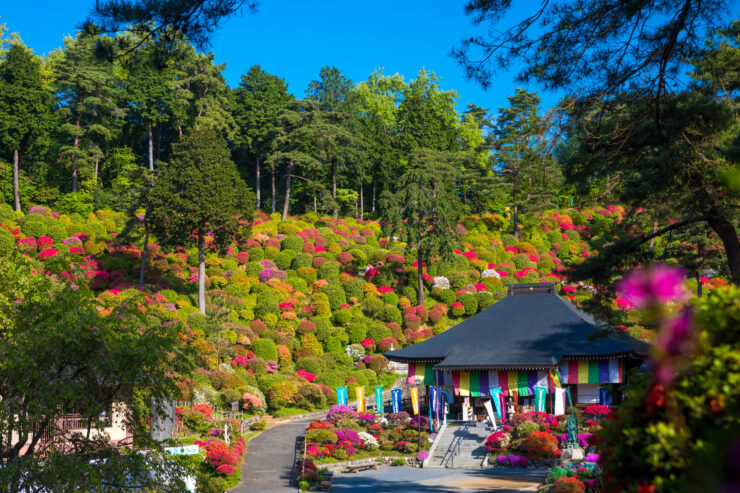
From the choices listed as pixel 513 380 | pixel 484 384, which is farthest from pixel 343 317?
pixel 513 380

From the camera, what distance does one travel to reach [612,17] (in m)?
9.62

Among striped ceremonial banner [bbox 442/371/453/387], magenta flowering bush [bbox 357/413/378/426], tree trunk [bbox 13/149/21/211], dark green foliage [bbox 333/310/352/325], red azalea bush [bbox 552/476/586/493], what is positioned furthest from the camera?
tree trunk [bbox 13/149/21/211]

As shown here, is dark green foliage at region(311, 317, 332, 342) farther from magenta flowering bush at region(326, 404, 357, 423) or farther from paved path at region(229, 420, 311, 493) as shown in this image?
magenta flowering bush at region(326, 404, 357, 423)

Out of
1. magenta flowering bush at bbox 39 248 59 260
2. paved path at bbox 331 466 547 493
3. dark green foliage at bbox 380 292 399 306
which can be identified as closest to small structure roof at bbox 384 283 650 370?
paved path at bbox 331 466 547 493

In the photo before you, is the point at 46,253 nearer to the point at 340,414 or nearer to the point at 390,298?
the point at 340,414

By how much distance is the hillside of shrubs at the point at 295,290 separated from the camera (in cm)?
3003

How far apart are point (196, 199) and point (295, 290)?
9.03 metres

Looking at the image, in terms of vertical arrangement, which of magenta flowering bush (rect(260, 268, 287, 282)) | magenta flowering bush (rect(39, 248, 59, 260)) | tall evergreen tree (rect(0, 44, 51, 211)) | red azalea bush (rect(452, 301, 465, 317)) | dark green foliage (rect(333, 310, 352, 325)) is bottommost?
dark green foliage (rect(333, 310, 352, 325))

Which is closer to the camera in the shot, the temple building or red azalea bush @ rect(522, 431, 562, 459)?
red azalea bush @ rect(522, 431, 562, 459)

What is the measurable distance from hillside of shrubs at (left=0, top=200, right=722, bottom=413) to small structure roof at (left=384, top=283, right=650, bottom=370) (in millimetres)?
4044

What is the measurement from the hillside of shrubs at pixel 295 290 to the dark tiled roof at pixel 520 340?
4.07 metres

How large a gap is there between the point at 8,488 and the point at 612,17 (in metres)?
10.9

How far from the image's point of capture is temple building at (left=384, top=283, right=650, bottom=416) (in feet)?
86.6

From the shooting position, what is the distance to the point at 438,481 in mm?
18719
